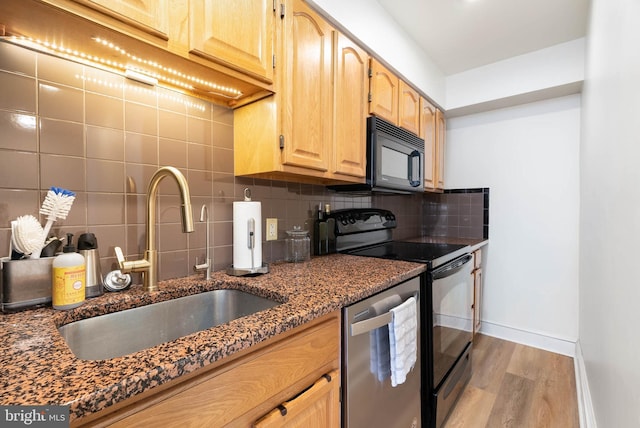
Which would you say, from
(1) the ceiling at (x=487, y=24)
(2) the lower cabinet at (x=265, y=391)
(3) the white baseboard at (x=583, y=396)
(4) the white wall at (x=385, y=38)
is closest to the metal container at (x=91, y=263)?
(2) the lower cabinet at (x=265, y=391)

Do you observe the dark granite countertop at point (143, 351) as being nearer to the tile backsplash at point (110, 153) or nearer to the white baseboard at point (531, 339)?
the tile backsplash at point (110, 153)

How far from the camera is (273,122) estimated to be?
4.01 feet

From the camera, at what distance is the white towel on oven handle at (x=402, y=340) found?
116cm

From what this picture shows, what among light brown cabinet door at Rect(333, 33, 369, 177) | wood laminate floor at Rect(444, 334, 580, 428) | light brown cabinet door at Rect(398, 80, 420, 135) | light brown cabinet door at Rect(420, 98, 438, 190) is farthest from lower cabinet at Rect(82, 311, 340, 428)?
light brown cabinet door at Rect(420, 98, 438, 190)

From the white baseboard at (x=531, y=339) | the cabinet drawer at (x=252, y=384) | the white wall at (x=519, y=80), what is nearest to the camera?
the cabinet drawer at (x=252, y=384)

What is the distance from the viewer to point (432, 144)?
8.41ft

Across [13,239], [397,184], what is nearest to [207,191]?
[13,239]

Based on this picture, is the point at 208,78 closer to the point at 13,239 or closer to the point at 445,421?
the point at 13,239

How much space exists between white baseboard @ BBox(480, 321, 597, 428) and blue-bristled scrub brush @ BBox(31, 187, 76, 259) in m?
2.33

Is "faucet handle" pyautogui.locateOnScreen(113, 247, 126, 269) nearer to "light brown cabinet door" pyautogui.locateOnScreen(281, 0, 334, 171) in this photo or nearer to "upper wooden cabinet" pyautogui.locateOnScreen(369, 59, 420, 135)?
"light brown cabinet door" pyautogui.locateOnScreen(281, 0, 334, 171)

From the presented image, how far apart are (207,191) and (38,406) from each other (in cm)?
95

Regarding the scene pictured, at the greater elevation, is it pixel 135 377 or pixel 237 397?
pixel 135 377

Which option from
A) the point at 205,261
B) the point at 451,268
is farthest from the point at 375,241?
the point at 205,261

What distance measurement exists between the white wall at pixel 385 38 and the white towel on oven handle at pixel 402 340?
1448mm
